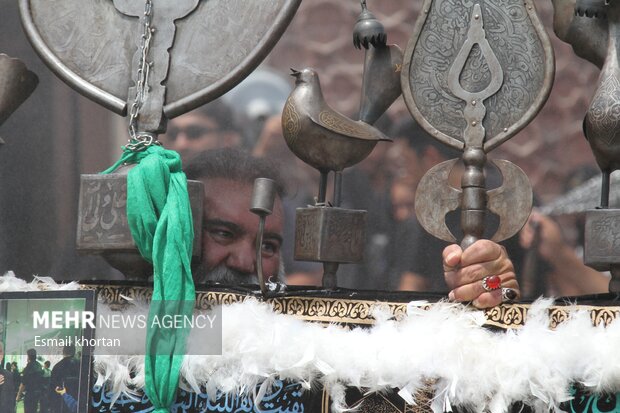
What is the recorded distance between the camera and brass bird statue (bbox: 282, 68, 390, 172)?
2.23m

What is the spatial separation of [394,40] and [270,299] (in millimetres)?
1252

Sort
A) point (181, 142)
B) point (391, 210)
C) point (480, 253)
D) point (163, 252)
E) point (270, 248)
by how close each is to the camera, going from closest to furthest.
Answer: point (480, 253) → point (163, 252) → point (270, 248) → point (391, 210) → point (181, 142)

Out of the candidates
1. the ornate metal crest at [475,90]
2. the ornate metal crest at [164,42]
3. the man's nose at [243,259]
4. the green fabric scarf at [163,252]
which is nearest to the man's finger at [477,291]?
the ornate metal crest at [475,90]

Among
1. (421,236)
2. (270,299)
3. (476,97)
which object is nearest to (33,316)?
(270,299)

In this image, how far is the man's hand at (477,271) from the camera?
1.99 metres

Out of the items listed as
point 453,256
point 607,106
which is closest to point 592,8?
point 607,106

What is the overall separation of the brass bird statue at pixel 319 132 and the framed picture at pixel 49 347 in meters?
0.54

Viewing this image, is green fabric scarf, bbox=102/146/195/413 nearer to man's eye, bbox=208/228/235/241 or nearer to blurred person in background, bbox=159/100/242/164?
man's eye, bbox=208/228/235/241

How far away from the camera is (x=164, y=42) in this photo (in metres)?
2.41

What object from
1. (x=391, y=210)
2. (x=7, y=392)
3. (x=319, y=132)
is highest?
(x=319, y=132)

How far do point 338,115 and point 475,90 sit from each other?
1.00 ft

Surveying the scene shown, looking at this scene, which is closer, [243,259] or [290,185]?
[243,259]

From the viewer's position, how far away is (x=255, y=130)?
10.5 ft

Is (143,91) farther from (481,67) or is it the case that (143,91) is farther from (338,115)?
(481,67)
